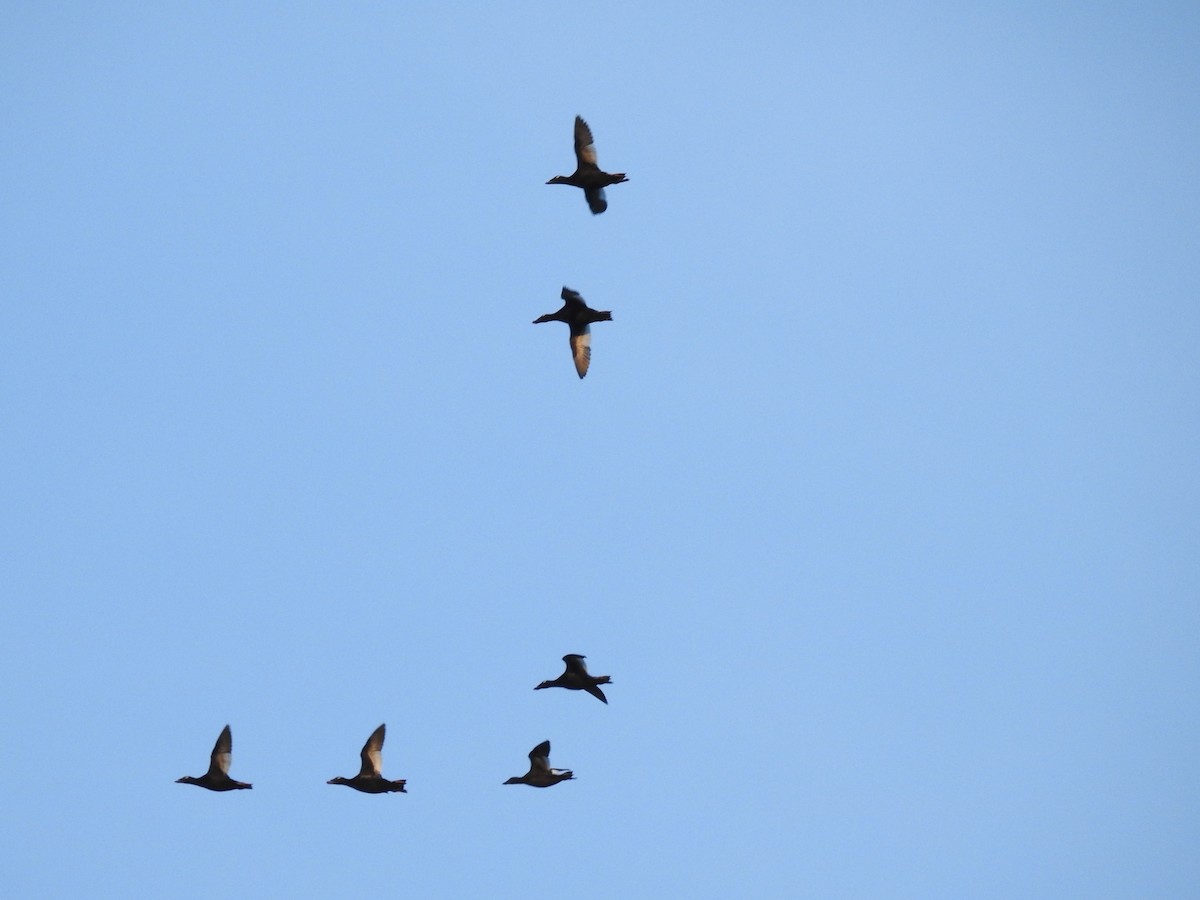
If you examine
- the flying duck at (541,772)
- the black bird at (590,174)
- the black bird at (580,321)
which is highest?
the black bird at (590,174)

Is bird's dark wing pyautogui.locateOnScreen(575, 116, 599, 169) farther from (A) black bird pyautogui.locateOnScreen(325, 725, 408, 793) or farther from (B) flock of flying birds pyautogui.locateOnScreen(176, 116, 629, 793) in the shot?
(A) black bird pyautogui.locateOnScreen(325, 725, 408, 793)

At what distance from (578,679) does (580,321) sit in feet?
34.9

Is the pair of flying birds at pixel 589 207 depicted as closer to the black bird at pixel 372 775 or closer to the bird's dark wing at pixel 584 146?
the bird's dark wing at pixel 584 146

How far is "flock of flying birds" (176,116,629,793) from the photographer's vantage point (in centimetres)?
4650

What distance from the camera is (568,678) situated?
152 feet

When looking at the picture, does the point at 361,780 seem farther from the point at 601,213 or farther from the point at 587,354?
the point at 601,213

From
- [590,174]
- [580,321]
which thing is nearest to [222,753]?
[580,321]

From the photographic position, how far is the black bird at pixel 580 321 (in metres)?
47.9

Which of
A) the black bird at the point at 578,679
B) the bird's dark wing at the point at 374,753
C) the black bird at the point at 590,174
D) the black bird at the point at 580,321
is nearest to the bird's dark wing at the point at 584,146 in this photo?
the black bird at the point at 590,174

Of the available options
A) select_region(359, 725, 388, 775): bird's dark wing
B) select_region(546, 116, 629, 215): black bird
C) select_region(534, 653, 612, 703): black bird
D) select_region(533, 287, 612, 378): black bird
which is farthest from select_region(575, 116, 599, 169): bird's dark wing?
select_region(359, 725, 388, 775): bird's dark wing

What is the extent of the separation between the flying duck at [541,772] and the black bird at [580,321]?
36.2 ft

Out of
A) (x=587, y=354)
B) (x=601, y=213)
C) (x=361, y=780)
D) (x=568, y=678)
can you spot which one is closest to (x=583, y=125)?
(x=601, y=213)

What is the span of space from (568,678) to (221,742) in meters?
11.0

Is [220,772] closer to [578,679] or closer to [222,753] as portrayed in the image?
[222,753]
